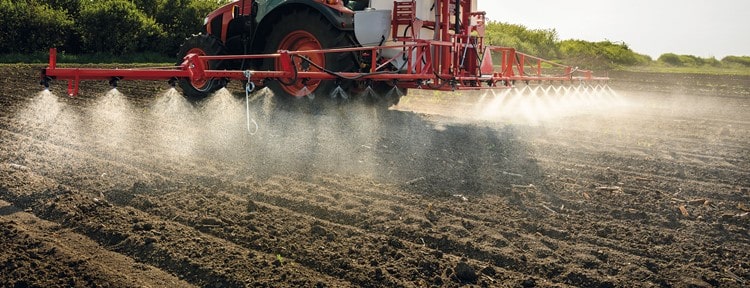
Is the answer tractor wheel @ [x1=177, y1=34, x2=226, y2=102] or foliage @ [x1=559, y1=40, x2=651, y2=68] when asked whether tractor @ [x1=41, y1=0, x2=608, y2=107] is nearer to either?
tractor wheel @ [x1=177, y1=34, x2=226, y2=102]

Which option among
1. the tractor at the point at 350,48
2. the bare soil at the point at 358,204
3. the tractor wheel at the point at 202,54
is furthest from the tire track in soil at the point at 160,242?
the tractor wheel at the point at 202,54

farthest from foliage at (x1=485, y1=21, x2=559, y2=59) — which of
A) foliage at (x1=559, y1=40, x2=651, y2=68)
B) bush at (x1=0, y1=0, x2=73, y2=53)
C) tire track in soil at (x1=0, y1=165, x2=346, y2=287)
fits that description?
tire track in soil at (x1=0, y1=165, x2=346, y2=287)

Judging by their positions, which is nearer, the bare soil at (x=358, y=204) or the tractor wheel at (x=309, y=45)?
the bare soil at (x=358, y=204)

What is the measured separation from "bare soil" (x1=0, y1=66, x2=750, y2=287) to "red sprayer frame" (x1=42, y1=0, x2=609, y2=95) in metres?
0.59

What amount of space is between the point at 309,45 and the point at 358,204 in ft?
14.0

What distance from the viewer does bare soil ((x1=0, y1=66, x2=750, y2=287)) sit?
3152 millimetres

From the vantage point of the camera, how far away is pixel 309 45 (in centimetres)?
809

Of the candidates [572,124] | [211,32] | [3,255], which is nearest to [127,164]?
[3,255]

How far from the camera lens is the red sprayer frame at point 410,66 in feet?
19.6

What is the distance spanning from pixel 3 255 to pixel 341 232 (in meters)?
1.69

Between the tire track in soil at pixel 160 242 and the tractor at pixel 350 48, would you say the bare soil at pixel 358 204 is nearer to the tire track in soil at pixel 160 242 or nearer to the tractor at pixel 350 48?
the tire track in soil at pixel 160 242

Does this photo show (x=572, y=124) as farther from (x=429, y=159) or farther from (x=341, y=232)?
(x=341, y=232)

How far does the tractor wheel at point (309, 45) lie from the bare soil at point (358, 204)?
0.38 metres

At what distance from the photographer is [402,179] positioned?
4.96 m
